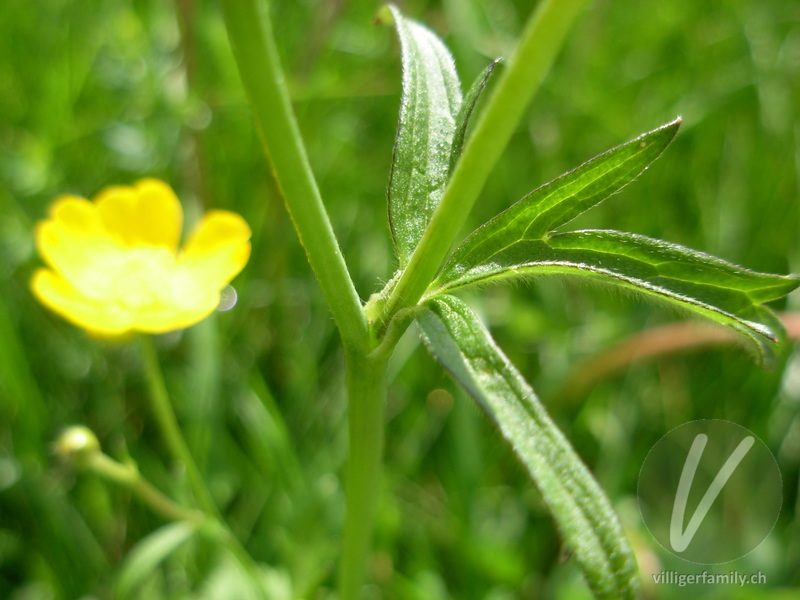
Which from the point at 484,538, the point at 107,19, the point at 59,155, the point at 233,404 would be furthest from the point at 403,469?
the point at 107,19

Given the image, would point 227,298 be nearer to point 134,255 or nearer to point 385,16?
point 134,255

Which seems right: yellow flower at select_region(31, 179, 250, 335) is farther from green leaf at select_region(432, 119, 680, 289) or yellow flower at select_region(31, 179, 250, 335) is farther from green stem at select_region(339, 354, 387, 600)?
green leaf at select_region(432, 119, 680, 289)

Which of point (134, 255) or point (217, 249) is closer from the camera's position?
point (217, 249)

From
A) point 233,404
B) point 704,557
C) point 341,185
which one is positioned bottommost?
point 704,557

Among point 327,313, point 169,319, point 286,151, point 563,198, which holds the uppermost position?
point 286,151

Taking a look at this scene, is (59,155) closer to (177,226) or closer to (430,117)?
(177,226)
